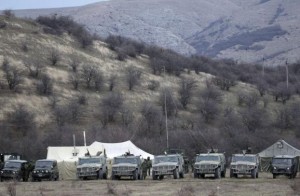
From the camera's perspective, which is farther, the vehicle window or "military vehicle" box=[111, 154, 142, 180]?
the vehicle window

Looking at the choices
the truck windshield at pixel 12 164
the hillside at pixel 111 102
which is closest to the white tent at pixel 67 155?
the truck windshield at pixel 12 164

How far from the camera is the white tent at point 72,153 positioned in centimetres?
5183

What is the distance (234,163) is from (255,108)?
43.9 meters

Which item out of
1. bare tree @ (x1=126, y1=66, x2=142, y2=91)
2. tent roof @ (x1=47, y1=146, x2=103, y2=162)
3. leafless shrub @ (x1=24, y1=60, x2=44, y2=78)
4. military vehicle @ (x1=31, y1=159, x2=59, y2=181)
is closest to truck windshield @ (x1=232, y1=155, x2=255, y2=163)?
military vehicle @ (x1=31, y1=159, x2=59, y2=181)

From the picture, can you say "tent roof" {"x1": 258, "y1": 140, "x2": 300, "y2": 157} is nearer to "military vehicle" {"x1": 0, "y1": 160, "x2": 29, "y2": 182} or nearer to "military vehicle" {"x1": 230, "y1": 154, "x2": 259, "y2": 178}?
"military vehicle" {"x1": 230, "y1": 154, "x2": 259, "y2": 178}

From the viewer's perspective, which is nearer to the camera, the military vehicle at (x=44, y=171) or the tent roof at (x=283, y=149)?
the military vehicle at (x=44, y=171)

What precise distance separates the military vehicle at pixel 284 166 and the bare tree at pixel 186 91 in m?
43.1

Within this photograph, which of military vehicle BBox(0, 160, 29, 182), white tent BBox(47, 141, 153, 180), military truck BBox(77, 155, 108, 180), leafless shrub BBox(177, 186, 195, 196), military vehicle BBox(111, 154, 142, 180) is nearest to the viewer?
leafless shrub BBox(177, 186, 195, 196)

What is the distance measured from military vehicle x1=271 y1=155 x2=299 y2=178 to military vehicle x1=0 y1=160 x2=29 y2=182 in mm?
16312

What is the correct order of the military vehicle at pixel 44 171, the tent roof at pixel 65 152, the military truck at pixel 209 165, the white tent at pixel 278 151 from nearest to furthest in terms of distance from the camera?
the military truck at pixel 209 165
the military vehicle at pixel 44 171
the tent roof at pixel 65 152
the white tent at pixel 278 151

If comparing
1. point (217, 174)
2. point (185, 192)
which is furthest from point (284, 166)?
point (185, 192)

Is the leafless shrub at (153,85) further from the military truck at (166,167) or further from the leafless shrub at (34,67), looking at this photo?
the military truck at (166,167)

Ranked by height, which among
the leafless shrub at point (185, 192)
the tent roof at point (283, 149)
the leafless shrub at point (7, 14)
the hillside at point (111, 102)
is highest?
the leafless shrub at point (7, 14)

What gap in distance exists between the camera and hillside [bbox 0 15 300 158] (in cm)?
7106
